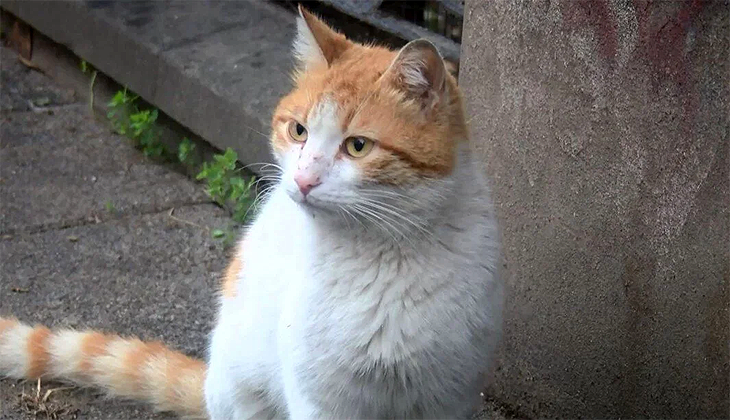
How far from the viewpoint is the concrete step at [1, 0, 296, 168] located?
417 centimetres

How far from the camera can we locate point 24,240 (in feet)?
13.1

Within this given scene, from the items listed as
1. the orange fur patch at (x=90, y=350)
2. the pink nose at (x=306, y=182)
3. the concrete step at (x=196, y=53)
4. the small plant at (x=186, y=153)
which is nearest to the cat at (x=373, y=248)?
the pink nose at (x=306, y=182)

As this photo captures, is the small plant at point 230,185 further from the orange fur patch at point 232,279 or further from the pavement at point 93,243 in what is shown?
the orange fur patch at point 232,279

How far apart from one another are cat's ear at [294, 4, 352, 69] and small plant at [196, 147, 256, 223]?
1.46 meters

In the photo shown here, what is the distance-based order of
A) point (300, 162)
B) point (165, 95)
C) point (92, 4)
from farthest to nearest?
point (92, 4) → point (165, 95) → point (300, 162)

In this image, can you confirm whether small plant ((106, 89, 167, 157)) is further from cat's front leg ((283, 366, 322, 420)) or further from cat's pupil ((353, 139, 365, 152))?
cat's pupil ((353, 139, 365, 152))

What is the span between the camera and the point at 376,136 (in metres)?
2.26

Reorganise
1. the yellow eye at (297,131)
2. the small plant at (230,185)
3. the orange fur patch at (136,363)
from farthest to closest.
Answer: the small plant at (230,185), the orange fur patch at (136,363), the yellow eye at (297,131)

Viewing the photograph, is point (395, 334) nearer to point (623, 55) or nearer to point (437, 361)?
point (437, 361)

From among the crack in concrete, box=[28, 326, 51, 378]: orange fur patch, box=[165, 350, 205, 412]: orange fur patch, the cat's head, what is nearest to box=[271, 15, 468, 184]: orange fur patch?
the cat's head

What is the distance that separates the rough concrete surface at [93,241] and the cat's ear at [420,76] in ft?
4.56

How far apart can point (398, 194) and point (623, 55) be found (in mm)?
737

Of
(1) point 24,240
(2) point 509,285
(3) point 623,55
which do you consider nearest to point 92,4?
(1) point 24,240

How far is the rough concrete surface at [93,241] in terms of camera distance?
353 centimetres
